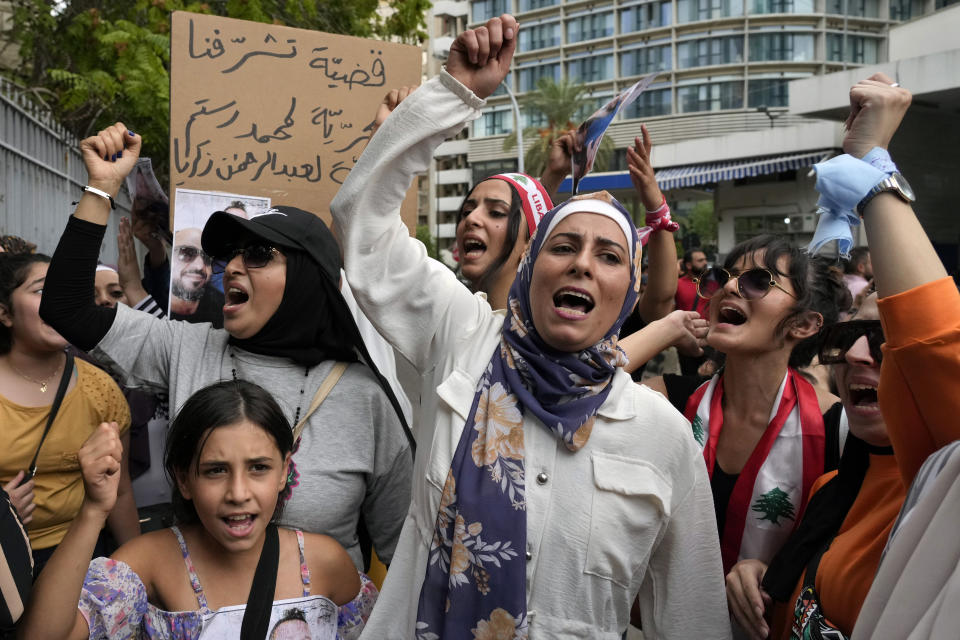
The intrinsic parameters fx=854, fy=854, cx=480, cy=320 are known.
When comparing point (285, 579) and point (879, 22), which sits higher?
point (879, 22)

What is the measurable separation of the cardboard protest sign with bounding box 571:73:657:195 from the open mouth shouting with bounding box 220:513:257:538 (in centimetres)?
A: 158

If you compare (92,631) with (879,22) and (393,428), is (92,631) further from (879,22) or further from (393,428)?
(879,22)

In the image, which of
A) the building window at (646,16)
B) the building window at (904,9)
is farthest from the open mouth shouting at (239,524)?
the building window at (904,9)

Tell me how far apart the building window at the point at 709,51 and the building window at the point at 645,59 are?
0.98 m

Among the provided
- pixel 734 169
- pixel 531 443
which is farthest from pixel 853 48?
pixel 531 443

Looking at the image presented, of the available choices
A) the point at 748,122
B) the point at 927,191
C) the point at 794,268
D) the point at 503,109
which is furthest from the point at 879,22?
the point at 794,268

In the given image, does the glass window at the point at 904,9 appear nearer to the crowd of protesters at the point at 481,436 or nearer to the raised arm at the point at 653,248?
the raised arm at the point at 653,248

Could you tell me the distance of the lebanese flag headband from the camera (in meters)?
3.07

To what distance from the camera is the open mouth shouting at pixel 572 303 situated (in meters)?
1.98

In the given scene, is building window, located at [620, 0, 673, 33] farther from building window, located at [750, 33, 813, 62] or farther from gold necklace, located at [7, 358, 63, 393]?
gold necklace, located at [7, 358, 63, 393]

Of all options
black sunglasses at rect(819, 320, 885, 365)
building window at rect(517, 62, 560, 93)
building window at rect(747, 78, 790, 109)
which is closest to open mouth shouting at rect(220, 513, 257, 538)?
black sunglasses at rect(819, 320, 885, 365)

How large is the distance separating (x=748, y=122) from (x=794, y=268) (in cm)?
5705

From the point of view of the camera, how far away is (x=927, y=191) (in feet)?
56.5

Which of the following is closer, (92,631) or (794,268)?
(92,631)
